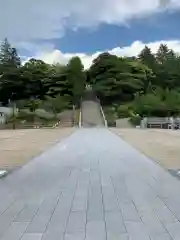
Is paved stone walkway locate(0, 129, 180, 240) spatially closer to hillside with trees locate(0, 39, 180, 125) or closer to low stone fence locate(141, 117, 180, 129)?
low stone fence locate(141, 117, 180, 129)

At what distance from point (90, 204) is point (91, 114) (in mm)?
A: 43373

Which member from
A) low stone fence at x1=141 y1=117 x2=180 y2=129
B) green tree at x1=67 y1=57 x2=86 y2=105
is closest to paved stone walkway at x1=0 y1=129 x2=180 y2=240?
low stone fence at x1=141 y1=117 x2=180 y2=129

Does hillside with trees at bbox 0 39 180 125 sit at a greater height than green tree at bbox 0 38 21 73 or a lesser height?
lesser

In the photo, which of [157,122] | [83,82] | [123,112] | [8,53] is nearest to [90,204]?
[157,122]

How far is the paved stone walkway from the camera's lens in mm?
3627

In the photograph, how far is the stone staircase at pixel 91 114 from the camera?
42606 millimetres

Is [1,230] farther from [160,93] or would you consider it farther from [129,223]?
[160,93]

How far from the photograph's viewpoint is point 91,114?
1895 inches

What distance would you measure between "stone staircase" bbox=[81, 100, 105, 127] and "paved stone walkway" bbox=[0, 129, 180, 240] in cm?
3401

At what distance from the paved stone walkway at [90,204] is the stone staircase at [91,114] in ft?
112

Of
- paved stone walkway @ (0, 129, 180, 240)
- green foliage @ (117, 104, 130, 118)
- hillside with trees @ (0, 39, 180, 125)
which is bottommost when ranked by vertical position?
paved stone walkway @ (0, 129, 180, 240)

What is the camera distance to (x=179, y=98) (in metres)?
42.5

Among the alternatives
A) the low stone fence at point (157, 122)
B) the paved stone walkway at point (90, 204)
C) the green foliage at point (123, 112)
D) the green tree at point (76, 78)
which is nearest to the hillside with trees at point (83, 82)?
the green tree at point (76, 78)

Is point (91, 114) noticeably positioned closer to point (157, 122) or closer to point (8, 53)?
point (157, 122)
